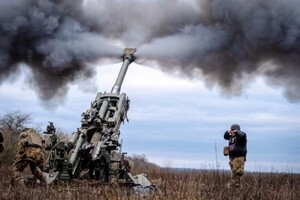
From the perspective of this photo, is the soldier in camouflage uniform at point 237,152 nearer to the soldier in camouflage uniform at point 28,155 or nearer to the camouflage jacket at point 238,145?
the camouflage jacket at point 238,145

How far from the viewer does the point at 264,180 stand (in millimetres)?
15102

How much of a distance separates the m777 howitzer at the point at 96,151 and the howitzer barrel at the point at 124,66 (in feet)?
2.07

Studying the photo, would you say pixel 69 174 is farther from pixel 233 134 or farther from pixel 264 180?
pixel 264 180

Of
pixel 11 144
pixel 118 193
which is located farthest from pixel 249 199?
pixel 11 144

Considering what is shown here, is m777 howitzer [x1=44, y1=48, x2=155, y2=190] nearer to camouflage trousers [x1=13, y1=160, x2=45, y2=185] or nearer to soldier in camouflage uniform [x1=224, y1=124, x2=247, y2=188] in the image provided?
camouflage trousers [x1=13, y1=160, x2=45, y2=185]

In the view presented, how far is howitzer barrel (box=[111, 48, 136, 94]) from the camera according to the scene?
17000 mm

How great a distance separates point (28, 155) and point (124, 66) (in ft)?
18.0

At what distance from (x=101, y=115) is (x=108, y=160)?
179 centimetres

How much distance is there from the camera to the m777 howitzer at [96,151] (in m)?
14.1

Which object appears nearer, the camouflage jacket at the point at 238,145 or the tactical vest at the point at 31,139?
the tactical vest at the point at 31,139

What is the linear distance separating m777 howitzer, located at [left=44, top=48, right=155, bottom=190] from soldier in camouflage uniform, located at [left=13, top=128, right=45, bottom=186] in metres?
0.59

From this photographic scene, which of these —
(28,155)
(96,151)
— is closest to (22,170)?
(28,155)

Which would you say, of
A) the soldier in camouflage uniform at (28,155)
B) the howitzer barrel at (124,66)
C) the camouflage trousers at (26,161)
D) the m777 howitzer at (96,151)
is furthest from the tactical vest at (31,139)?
the howitzer barrel at (124,66)

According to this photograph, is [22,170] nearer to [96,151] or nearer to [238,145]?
[96,151]
